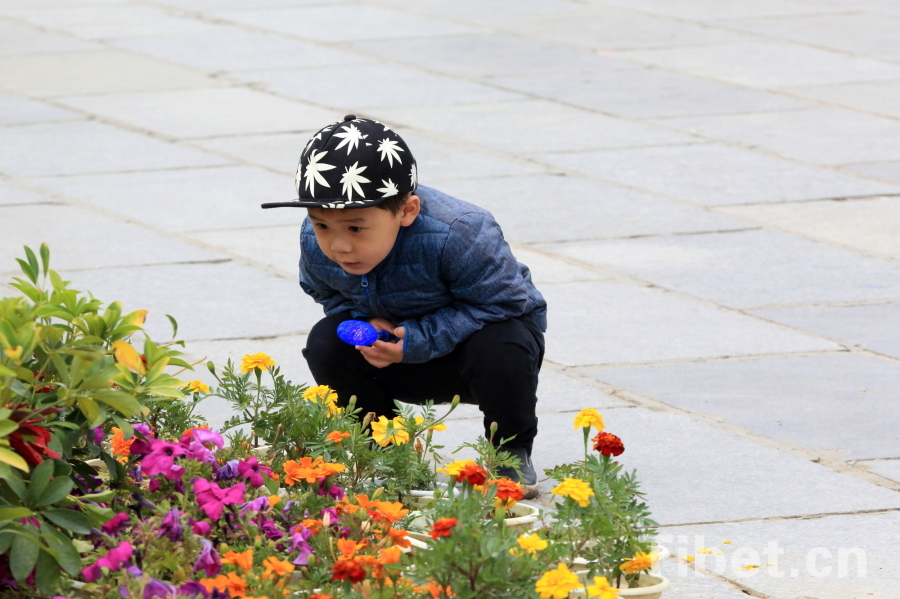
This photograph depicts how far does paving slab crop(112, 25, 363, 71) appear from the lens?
9.43 meters

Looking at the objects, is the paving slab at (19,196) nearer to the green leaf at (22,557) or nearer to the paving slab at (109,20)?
the green leaf at (22,557)

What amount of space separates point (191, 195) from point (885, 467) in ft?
12.8

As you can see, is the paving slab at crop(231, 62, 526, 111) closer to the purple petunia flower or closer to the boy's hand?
the boy's hand

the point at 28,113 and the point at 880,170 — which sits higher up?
the point at 880,170

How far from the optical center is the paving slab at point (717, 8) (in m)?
11.5

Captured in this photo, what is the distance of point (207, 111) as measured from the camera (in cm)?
795

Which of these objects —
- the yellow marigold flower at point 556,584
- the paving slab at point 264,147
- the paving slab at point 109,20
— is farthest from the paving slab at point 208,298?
the paving slab at point 109,20

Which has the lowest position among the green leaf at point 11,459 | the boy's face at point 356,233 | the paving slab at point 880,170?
the paving slab at point 880,170

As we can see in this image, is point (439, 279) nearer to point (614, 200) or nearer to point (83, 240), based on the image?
point (83, 240)

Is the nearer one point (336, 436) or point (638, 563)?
point (638, 563)

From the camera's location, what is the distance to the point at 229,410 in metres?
3.72

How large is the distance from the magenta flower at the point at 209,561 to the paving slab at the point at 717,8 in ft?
32.5

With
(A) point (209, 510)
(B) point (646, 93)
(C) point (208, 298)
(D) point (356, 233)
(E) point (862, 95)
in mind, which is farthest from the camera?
(B) point (646, 93)

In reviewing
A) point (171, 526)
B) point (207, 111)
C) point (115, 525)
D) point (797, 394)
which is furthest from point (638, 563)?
point (207, 111)
